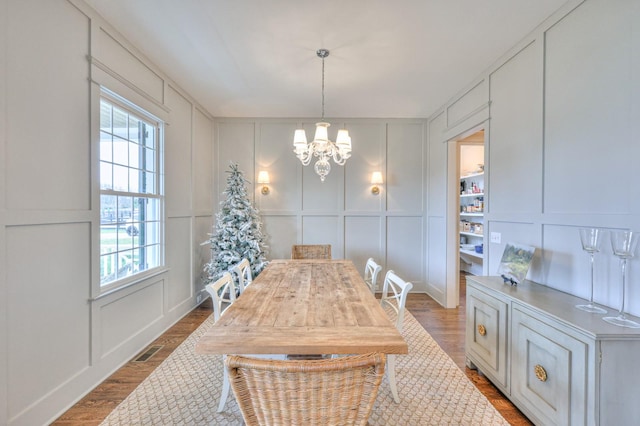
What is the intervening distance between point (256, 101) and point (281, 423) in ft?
12.6

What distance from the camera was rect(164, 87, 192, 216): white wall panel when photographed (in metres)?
3.35

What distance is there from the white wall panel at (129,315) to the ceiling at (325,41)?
2.36 m

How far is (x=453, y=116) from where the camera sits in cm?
381

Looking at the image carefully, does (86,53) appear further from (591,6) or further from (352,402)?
(591,6)

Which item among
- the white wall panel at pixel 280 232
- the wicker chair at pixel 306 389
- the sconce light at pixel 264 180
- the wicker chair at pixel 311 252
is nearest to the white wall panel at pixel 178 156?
the sconce light at pixel 264 180

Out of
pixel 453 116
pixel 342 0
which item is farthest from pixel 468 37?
pixel 453 116

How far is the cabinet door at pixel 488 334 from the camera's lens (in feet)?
6.66

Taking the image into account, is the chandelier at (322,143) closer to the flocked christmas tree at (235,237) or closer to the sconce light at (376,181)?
the flocked christmas tree at (235,237)

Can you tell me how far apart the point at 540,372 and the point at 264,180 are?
395 cm

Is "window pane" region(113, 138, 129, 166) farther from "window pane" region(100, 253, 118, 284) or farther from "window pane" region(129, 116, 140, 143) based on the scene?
"window pane" region(100, 253, 118, 284)

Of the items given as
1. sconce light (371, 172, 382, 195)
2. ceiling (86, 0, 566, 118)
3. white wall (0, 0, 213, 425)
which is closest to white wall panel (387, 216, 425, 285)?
sconce light (371, 172, 382, 195)

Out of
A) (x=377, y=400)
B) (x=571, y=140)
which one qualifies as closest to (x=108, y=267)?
(x=377, y=400)

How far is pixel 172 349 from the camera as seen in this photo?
2822 mm

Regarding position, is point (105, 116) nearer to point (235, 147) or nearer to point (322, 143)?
point (322, 143)
